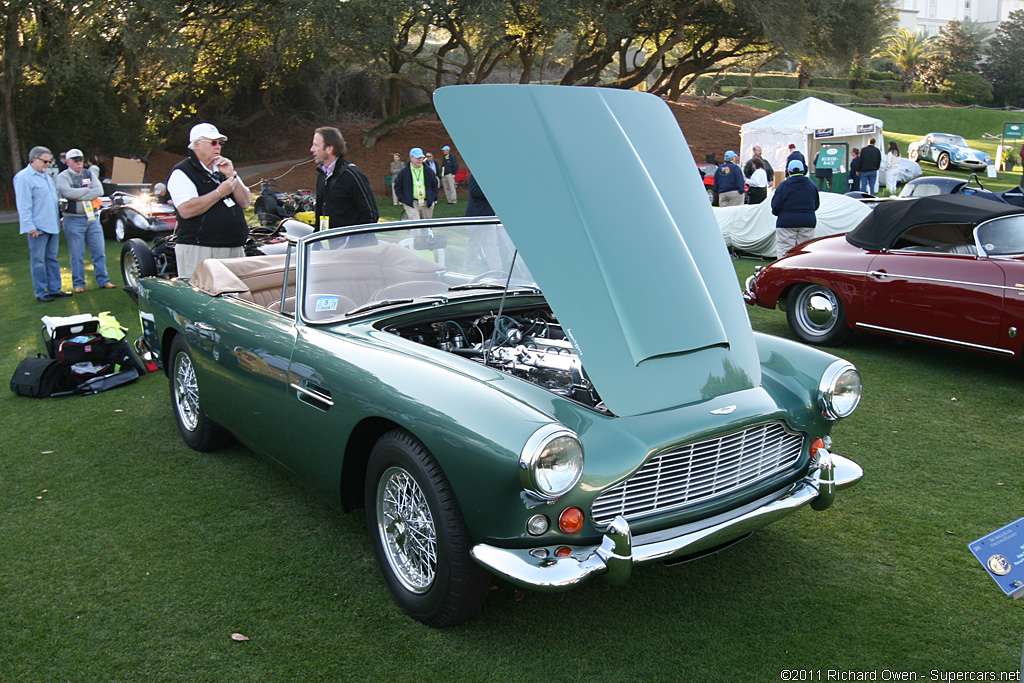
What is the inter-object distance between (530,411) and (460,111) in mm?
1487

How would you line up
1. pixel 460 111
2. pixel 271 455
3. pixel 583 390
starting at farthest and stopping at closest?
pixel 271 455
pixel 460 111
pixel 583 390

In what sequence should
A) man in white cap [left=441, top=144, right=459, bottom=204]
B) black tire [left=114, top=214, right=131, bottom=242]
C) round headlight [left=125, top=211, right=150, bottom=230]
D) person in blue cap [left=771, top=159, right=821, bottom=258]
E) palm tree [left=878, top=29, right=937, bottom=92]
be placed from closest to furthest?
person in blue cap [left=771, top=159, right=821, bottom=258]
round headlight [left=125, top=211, right=150, bottom=230]
black tire [left=114, top=214, right=131, bottom=242]
man in white cap [left=441, top=144, right=459, bottom=204]
palm tree [left=878, top=29, right=937, bottom=92]

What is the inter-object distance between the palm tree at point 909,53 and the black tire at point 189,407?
6446 centimetres

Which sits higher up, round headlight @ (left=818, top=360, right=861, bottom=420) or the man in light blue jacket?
the man in light blue jacket

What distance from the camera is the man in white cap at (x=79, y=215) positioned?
9242mm

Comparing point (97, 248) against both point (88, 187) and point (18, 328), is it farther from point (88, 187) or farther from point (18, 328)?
point (18, 328)

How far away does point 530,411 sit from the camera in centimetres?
269

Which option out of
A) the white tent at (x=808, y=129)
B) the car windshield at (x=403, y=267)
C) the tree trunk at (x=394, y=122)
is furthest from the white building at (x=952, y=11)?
the car windshield at (x=403, y=267)

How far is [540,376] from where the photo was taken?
3.39 m

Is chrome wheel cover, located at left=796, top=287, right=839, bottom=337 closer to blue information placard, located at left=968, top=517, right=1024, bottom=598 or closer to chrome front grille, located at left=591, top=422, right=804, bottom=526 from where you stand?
chrome front grille, located at left=591, top=422, right=804, bottom=526

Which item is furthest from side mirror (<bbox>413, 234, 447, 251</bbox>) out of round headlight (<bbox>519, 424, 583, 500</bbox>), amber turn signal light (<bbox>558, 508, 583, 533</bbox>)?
amber turn signal light (<bbox>558, 508, 583, 533</bbox>)

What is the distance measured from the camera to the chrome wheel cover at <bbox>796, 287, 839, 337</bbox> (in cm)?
698

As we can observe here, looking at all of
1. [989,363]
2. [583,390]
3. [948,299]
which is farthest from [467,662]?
[989,363]

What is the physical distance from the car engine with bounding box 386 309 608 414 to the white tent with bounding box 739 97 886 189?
807 inches
